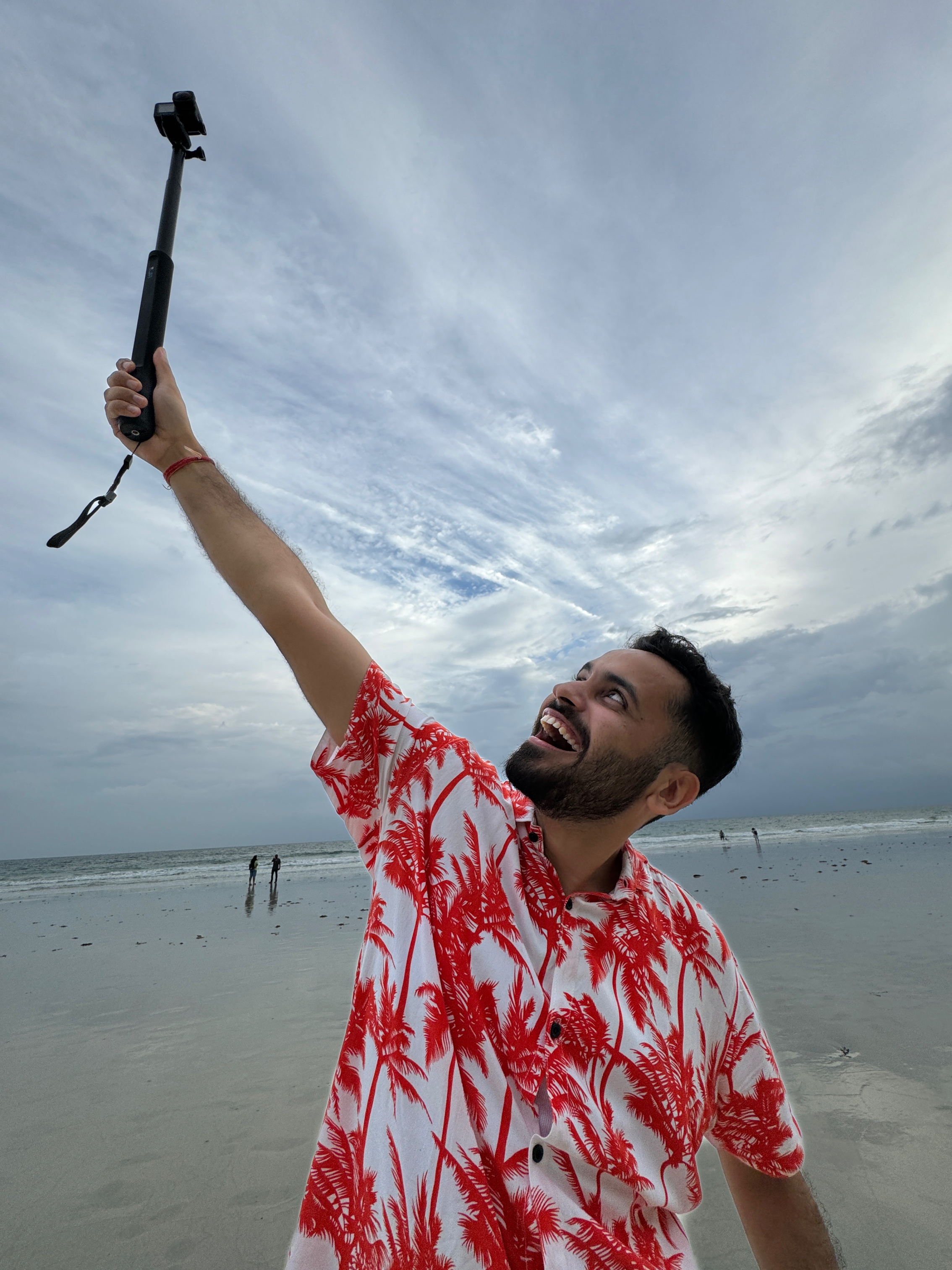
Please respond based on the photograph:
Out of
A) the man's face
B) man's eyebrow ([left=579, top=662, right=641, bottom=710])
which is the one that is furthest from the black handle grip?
man's eyebrow ([left=579, top=662, right=641, bottom=710])

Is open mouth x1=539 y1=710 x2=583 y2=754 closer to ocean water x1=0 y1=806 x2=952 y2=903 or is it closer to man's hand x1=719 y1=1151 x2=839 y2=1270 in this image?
man's hand x1=719 y1=1151 x2=839 y2=1270

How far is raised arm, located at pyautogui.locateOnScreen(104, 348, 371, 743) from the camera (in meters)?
1.53

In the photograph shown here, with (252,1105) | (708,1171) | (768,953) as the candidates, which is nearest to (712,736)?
(708,1171)

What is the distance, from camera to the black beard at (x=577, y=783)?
1786 millimetres

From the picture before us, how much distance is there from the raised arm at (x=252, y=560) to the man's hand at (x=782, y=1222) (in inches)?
66.1

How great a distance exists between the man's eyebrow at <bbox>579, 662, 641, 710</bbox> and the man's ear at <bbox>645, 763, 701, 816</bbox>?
220mm

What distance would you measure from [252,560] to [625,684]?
3.63 ft

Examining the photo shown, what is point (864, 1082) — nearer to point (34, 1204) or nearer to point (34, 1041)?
point (34, 1204)

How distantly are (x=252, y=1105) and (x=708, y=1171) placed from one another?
4.06 m

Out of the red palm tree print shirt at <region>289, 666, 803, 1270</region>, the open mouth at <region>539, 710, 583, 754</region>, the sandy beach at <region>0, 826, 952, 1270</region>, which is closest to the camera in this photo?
the red palm tree print shirt at <region>289, 666, 803, 1270</region>

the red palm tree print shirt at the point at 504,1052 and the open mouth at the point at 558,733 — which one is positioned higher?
the open mouth at the point at 558,733

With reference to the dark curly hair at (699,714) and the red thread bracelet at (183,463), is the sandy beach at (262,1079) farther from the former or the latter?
the red thread bracelet at (183,463)

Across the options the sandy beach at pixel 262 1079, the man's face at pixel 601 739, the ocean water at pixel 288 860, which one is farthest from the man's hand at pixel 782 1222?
the ocean water at pixel 288 860

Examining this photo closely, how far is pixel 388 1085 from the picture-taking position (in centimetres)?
138
